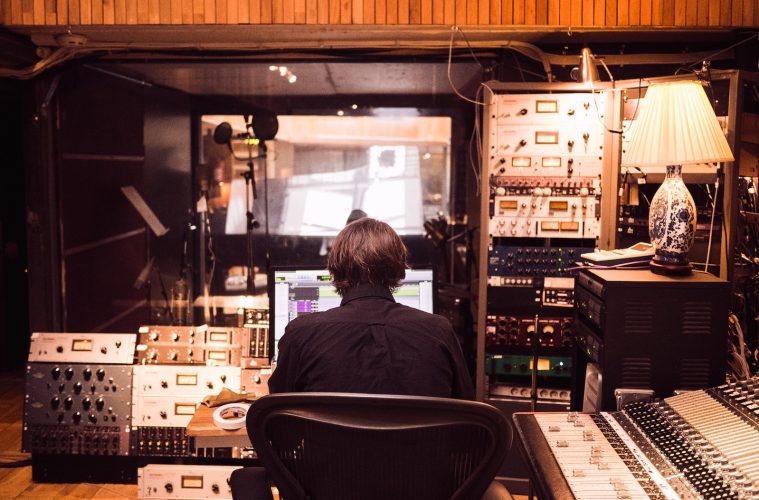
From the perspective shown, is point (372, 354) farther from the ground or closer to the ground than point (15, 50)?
closer to the ground

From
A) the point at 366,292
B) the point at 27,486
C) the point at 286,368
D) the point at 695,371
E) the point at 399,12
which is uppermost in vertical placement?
the point at 399,12

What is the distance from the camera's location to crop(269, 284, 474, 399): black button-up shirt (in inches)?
68.9

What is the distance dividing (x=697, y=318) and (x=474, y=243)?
3.70m

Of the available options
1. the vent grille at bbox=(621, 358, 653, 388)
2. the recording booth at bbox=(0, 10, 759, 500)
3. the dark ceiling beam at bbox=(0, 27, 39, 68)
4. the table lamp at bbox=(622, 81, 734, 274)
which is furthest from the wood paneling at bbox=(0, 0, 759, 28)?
the vent grille at bbox=(621, 358, 653, 388)

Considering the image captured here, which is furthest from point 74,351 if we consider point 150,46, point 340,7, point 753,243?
point 753,243

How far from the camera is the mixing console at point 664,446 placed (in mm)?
1657

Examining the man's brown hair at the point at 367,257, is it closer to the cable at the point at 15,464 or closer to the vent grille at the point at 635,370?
the vent grille at the point at 635,370

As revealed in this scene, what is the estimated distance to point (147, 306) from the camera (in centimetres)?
599

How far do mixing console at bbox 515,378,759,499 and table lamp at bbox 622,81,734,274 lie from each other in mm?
547

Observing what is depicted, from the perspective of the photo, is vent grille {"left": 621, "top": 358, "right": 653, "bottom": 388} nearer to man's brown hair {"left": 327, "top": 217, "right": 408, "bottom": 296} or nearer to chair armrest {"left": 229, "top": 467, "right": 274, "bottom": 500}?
man's brown hair {"left": 327, "top": 217, "right": 408, "bottom": 296}

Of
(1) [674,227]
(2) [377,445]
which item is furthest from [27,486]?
(1) [674,227]

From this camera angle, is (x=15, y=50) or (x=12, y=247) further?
(x=12, y=247)

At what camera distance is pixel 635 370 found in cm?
231

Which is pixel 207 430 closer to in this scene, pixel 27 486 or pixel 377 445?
pixel 377 445
